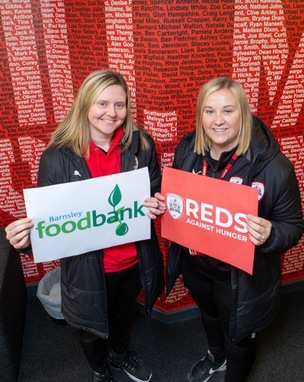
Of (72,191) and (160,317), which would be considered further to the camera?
(160,317)

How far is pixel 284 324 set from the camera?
231cm

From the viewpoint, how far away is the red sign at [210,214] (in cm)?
127

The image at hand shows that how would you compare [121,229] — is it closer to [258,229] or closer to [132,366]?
[258,229]

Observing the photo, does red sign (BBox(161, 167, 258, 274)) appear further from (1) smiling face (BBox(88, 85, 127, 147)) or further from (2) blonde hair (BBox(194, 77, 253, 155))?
(1) smiling face (BBox(88, 85, 127, 147))

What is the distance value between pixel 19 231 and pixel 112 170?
1.39 feet

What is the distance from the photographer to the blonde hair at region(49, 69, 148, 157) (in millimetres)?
1364

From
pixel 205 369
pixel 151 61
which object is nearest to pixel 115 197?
pixel 151 61

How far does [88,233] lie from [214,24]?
45.6 inches

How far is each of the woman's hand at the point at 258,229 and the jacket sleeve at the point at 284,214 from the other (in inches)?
1.5

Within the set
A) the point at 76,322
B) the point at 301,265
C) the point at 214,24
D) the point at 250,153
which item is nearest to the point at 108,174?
the point at 250,153

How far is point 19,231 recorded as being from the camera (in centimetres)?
128

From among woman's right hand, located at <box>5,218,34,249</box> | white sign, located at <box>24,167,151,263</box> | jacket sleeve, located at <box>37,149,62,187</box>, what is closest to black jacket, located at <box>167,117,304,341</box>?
white sign, located at <box>24,167,151,263</box>

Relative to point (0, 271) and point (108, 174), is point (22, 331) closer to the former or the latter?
point (0, 271)

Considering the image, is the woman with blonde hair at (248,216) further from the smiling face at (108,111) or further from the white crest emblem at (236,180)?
the smiling face at (108,111)
